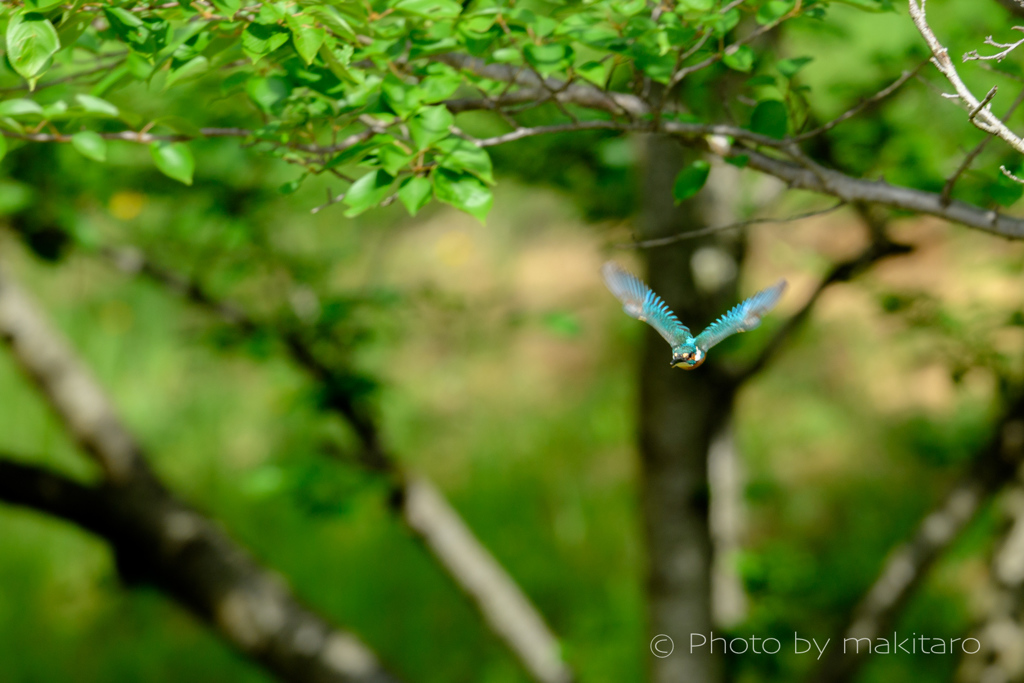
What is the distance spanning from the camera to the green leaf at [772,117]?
2.65 feet

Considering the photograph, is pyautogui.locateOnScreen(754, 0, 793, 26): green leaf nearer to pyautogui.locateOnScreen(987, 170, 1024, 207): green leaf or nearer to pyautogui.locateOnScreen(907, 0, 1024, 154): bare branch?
pyautogui.locateOnScreen(907, 0, 1024, 154): bare branch

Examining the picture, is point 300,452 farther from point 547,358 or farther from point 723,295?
point 723,295

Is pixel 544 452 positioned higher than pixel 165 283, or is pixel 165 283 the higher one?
pixel 165 283

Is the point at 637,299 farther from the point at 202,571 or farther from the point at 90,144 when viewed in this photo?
the point at 202,571

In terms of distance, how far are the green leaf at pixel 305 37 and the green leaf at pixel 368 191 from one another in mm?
126

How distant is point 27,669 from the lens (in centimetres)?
255

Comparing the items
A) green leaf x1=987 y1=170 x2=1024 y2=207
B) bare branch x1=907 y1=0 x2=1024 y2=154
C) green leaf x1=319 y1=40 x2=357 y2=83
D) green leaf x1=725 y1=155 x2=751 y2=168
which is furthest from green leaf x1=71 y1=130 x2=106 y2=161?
green leaf x1=987 y1=170 x2=1024 y2=207

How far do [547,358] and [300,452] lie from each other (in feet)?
6.20

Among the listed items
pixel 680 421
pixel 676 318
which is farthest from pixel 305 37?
pixel 680 421

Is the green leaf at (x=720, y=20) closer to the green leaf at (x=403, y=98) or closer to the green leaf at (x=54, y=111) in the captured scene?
the green leaf at (x=403, y=98)

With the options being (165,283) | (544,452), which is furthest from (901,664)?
(165,283)

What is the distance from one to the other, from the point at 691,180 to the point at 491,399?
3339 millimetres

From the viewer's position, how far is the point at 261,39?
0.66 m

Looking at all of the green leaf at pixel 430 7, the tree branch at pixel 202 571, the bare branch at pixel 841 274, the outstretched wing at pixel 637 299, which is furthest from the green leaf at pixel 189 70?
the tree branch at pixel 202 571
